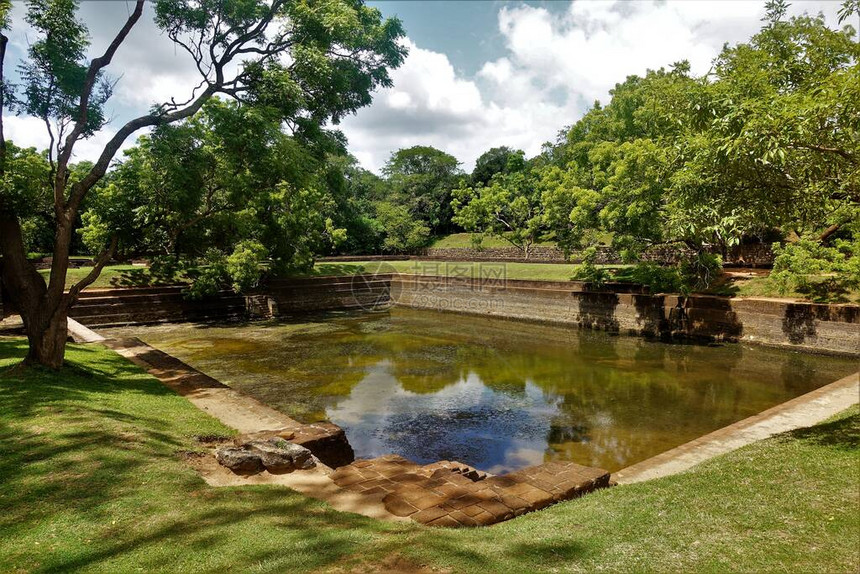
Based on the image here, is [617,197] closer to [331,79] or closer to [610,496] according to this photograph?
[331,79]

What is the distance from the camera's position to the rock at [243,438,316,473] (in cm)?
478

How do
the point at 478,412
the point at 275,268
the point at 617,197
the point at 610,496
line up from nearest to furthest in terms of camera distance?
the point at 610,496 < the point at 478,412 < the point at 617,197 < the point at 275,268

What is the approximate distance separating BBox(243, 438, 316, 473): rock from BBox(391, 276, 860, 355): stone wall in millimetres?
13245

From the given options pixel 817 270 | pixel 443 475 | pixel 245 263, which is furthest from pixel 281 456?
pixel 245 263

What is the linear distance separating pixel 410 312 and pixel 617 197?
10942mm

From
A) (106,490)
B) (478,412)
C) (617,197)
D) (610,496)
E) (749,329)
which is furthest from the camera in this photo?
(617,197)

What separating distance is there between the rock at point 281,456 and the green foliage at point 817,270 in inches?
551

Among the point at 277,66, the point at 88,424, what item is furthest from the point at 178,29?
the point at 88,424

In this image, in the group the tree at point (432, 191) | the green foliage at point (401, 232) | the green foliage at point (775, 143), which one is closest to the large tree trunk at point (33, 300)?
the green foliage at point (775, 143)

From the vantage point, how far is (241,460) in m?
4.76

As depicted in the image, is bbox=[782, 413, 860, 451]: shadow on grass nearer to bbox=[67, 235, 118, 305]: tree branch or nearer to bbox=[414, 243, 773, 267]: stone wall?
bbox=[67, 235, 118, 305]: tree branch

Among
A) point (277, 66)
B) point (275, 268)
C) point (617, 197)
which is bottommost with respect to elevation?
point (275, 268)

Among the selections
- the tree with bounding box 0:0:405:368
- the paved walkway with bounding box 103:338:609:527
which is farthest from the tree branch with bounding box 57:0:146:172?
the paved walkway with bounding box 103:338:609:527

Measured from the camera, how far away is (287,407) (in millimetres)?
9008
